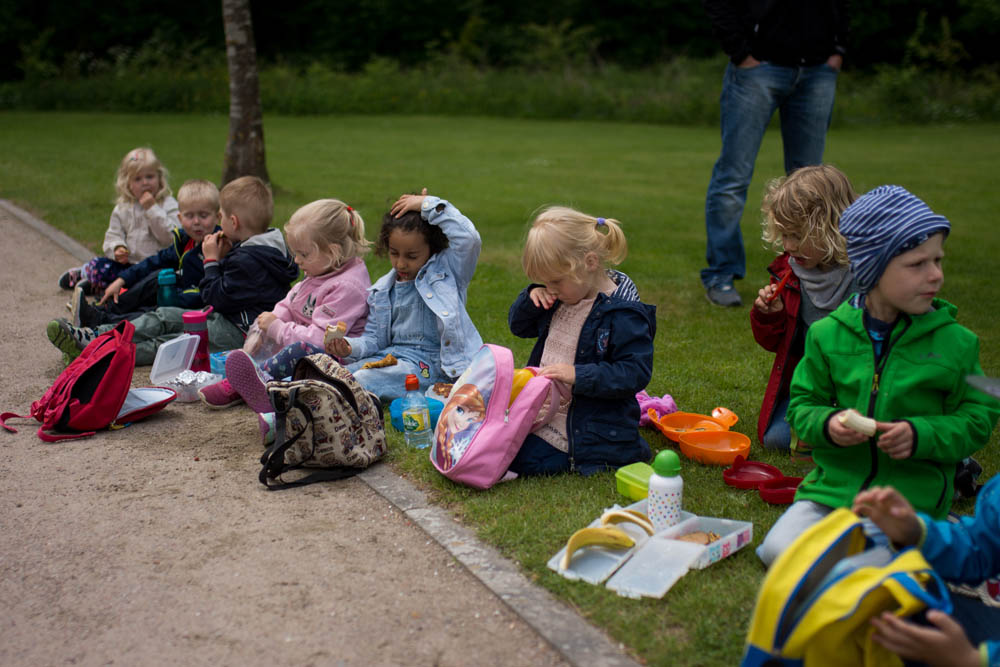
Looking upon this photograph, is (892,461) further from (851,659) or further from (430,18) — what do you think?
(430,18)

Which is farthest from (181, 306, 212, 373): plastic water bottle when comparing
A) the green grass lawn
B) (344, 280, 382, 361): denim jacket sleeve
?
the green grass lawn

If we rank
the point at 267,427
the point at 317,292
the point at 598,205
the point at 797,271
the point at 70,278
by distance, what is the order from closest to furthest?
1. the point at 797,271
2. the point at 267,427
3. the point at 317,292
4. the point at 70,278
5. the point at 598,205

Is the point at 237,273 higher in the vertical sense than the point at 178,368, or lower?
higher

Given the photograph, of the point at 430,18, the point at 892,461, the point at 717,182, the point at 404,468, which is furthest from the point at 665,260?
the point at 430,18

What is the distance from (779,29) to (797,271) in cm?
283

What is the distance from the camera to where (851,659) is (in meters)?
2.27

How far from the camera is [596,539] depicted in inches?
125

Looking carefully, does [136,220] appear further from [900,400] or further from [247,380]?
[900,400]

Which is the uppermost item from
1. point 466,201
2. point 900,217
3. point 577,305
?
point 900,217

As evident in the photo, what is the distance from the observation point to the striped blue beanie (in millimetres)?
2834

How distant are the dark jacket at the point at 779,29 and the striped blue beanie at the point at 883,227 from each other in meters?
3.61

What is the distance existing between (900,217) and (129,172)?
5.22 m

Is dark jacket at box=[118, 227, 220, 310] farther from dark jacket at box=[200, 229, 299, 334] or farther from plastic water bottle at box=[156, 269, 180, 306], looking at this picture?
dark jacket at box=[200, 229, 299, 334]

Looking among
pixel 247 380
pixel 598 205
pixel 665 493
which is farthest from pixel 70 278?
pixel 598 205
